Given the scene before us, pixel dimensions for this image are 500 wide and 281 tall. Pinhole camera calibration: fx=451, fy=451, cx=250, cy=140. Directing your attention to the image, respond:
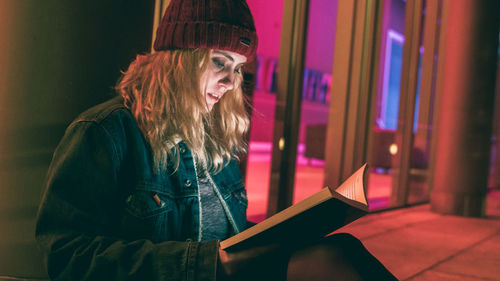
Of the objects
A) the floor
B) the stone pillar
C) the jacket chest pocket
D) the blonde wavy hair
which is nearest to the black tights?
the jacket chest pocket

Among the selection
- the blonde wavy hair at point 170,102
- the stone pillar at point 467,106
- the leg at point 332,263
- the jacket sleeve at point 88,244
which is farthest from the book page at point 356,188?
the stone pillar at point 467,106

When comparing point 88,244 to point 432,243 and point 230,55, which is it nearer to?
point 230,55

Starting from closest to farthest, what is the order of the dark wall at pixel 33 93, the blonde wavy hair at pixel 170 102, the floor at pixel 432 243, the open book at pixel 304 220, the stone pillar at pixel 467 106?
the open book at pixel 304 220
the blonde wavy hair at pixel 170 102
the dark wall at pixel 33 93
the floor at pixel 432 243
the stone pillar at pixel 467 106

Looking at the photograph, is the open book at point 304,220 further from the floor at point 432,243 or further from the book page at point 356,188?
the floor at point 432,243

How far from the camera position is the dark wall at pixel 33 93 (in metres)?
1.58

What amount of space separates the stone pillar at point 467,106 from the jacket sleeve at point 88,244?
4864 mm

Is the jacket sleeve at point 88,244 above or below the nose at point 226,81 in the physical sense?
below

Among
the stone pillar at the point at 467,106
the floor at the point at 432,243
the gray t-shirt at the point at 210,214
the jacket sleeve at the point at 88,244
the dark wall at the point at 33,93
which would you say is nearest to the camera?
the jacket sleeve at the point at 88,244

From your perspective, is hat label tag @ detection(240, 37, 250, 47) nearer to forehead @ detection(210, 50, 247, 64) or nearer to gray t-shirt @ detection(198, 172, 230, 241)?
forehead @ detection(210, 50, 247, 64)

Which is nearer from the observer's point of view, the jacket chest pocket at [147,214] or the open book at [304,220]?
the open book at [304,220]

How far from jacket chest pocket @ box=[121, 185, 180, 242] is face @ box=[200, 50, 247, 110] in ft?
1.21

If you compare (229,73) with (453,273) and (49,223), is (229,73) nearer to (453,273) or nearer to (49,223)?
(49,223)

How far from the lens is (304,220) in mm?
921

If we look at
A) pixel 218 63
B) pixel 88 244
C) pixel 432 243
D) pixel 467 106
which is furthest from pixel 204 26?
pixel 467 106
